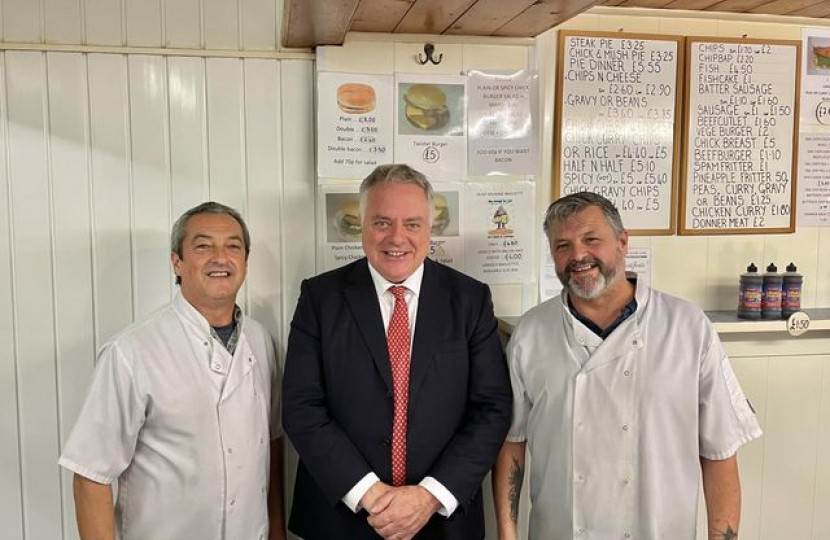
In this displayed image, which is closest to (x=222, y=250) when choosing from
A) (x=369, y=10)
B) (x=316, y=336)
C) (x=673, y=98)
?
(x=316, y=336)

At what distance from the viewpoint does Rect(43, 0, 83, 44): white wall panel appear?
178 centimetres

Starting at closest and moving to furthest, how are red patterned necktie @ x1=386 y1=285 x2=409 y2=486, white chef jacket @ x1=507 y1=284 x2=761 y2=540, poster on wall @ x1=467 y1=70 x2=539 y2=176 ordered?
white chef jacket @ x1=507 y1=284 x2=761 y2=540 < red patterned necktie @ x1=386 y1=285 x2=409 y2=486 < poster on wall @ x1=467 y1=70 x2=539 y2=176

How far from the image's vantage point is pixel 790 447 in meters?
2.15

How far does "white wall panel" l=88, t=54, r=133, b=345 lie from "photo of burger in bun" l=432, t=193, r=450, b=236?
2.88 ft

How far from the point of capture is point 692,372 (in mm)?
1403

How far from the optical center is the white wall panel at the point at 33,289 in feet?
5.87

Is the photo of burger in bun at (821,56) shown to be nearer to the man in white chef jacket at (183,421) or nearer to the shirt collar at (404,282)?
the shirt collar at (404,282)

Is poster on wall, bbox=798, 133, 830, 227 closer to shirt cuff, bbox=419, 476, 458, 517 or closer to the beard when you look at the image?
the beard

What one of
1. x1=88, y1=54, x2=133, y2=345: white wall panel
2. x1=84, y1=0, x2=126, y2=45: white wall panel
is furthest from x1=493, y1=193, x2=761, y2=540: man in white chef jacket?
x1=84, y1=0, x2=126, y2=45: white wall panel

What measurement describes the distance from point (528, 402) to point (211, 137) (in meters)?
1.14

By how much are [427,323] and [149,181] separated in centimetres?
91

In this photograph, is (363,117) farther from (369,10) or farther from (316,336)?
(316,336)

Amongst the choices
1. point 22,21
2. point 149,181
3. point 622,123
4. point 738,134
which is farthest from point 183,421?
point 738,134

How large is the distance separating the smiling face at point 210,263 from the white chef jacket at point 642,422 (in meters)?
0.78
